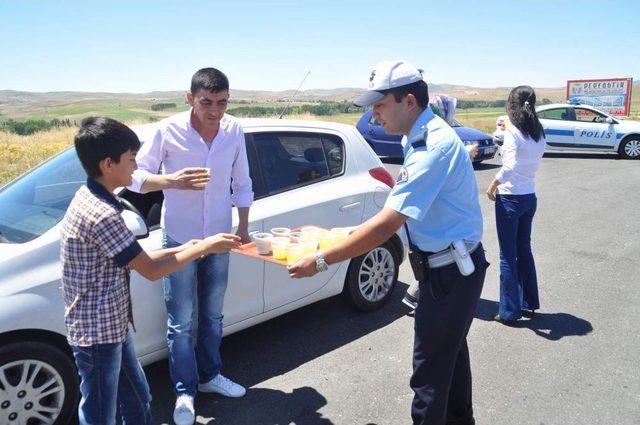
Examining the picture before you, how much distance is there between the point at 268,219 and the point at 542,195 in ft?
26.2

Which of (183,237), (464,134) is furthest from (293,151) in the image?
(464,134)

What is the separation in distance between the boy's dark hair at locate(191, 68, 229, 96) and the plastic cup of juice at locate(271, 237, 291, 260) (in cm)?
90

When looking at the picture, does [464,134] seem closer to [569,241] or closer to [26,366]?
[569,241]

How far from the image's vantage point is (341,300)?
503 centimetres

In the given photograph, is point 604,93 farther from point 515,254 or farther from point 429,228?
point 429,228

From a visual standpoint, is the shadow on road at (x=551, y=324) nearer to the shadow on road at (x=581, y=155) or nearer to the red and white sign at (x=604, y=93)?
the shadow on road at (x=581, y=155)

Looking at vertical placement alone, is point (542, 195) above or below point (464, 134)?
below

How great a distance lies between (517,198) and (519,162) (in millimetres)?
298

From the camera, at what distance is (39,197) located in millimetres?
3459

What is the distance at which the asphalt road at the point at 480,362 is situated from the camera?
328 cm

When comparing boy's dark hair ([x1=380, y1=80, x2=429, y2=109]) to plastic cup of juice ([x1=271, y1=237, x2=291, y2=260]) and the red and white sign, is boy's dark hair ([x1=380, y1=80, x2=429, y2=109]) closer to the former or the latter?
plastic cup of juice ([x1=271, y1=237, x2=291, y2=260])

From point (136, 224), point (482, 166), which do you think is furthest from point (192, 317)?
point (482, 166)

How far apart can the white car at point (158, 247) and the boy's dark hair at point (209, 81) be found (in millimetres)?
842

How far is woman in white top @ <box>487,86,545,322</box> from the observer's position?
4277mm
